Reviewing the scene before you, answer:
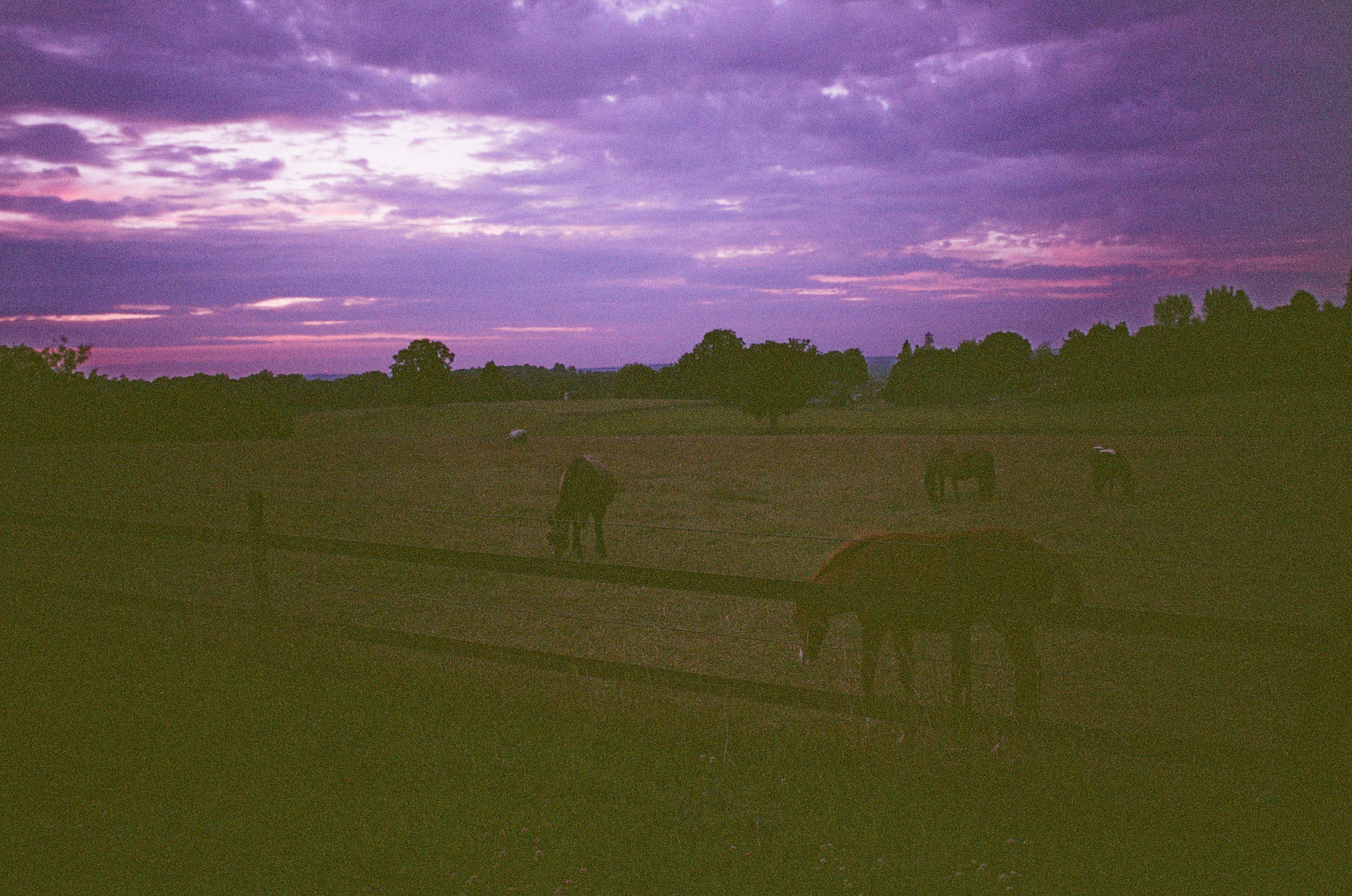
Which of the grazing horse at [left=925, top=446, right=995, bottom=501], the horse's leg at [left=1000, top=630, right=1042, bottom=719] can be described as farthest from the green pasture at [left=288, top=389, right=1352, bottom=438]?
the horse's leg at [left=1000, top=630, right=1042, bottom=719]

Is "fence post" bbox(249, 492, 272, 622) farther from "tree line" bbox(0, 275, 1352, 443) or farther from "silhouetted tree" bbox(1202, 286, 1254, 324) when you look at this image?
"silhouetted tree" bbox(1202, 286, 1254, 324)

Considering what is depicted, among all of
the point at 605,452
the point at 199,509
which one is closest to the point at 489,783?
the point at 199,509

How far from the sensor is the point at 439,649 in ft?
19.9

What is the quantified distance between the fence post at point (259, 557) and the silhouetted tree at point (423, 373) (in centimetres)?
8866

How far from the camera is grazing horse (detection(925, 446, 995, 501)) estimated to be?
20109mm

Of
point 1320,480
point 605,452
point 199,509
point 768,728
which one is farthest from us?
point 605,452

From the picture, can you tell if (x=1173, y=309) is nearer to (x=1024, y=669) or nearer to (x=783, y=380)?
(x=783, y=380)

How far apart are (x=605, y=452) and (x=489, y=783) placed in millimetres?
33571

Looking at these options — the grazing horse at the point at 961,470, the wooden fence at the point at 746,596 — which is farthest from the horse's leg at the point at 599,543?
the grazing horse at the point at 961,470

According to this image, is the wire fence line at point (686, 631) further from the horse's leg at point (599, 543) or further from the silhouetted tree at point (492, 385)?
the silhouetted tree at point (492, 385)

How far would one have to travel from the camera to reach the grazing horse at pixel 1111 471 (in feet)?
66.5

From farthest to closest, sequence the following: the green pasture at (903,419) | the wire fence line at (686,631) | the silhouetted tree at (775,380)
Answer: the silhouetted tree at (775,380)
the green pasture at (903,419)
the wire fence line at (686,631)

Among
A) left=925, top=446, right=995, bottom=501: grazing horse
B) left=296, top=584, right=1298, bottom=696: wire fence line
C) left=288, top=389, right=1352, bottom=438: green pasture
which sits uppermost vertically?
left=288, top=389, right=1352, bottom=438: green pasture

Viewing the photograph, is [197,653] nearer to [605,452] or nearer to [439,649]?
[439,649]
